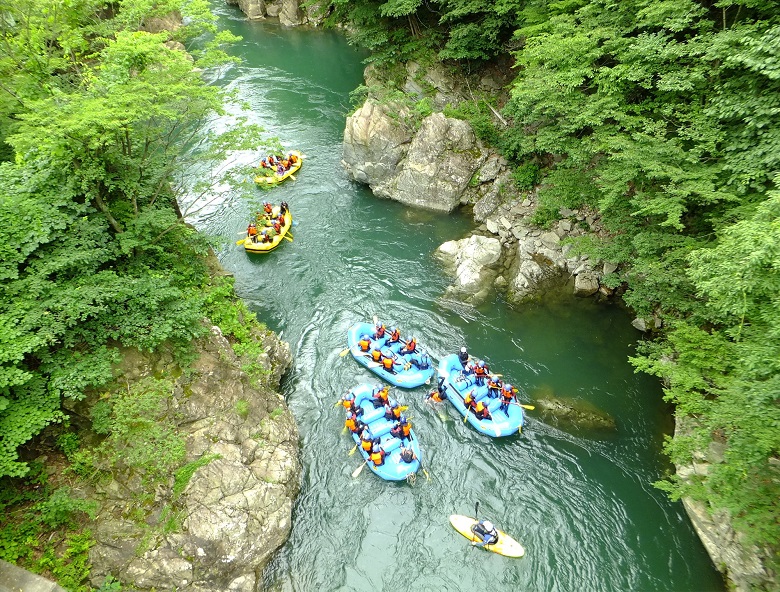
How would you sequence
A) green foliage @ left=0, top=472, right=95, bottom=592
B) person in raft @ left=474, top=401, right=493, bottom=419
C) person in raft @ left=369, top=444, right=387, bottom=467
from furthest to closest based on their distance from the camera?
person in raft @ left=474, top=401, right=493, bottom=419, person in raft @ left=369, top=444, right=387, bottom=467, green foliage @ left=0, top=472, right=95, bottom=592

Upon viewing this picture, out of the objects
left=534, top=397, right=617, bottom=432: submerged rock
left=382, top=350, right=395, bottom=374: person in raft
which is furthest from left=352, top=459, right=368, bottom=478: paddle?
left=534, top=397, right=617, bottom=432: submerged rock

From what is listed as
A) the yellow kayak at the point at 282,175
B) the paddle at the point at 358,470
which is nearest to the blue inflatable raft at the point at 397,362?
the paddle at the point at 358,470

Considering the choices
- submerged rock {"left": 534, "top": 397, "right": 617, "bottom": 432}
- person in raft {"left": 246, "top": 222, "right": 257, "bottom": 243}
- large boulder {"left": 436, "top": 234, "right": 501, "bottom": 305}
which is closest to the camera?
submerged rock {"left": 534, "top": 397, "right": 617, "bottom": 432}

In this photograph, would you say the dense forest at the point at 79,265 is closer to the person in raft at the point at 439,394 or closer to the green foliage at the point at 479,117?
the person in raft at the point at 439,394

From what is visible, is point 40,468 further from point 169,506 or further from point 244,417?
point 244,417

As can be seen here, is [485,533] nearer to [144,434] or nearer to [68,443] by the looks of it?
[144,434]

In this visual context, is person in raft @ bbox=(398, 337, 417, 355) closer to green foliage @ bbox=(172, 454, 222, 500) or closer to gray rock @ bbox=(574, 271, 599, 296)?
gray rock @ bbox=(574, 271, 599, 296)

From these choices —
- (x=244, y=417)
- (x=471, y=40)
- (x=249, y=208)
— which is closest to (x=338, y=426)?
(x=244, y=417)
